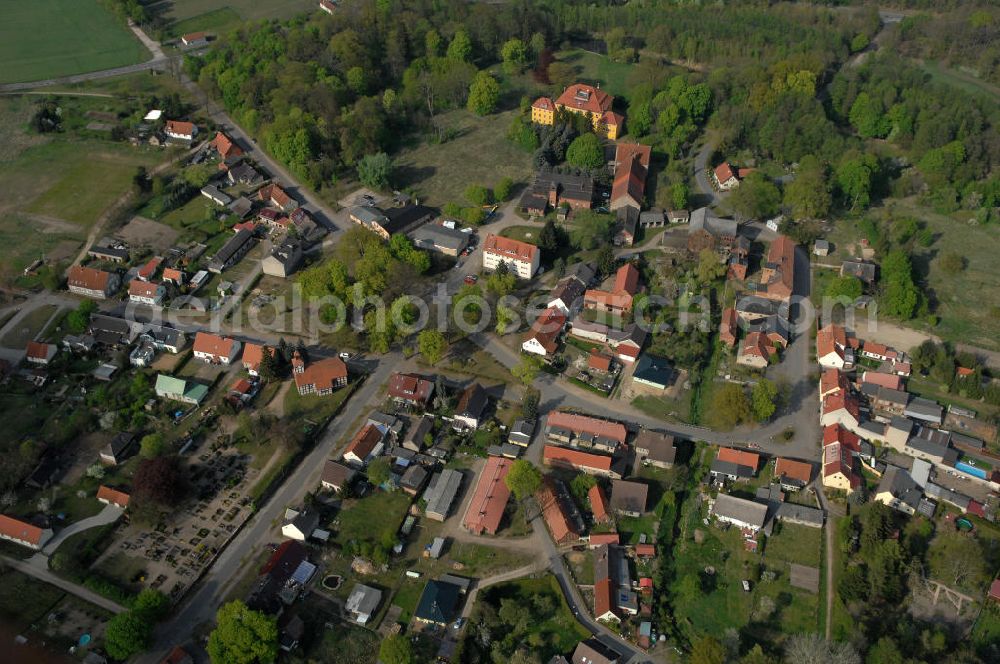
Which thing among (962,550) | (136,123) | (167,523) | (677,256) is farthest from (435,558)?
(136,123)

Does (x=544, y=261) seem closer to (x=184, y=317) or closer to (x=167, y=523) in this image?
(x=184, y=317)

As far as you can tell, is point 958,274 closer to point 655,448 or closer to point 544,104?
point 655,448

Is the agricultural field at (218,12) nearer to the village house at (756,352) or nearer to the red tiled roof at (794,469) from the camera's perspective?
the village house at (756,352)

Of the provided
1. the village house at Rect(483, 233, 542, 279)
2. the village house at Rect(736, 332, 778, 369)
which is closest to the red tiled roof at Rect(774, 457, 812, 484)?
the village house at Rect(736, 332, 778, 369)

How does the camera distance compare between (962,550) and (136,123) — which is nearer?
(962,550)

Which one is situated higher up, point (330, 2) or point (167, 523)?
point (330, 2)

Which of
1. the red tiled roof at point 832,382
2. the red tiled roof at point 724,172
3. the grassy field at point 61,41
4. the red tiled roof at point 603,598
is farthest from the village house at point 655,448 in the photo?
the grassy field at point 61,41

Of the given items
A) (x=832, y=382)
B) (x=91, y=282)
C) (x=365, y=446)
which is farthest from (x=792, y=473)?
(x=91, y=282)

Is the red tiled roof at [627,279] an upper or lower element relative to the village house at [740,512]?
upper
